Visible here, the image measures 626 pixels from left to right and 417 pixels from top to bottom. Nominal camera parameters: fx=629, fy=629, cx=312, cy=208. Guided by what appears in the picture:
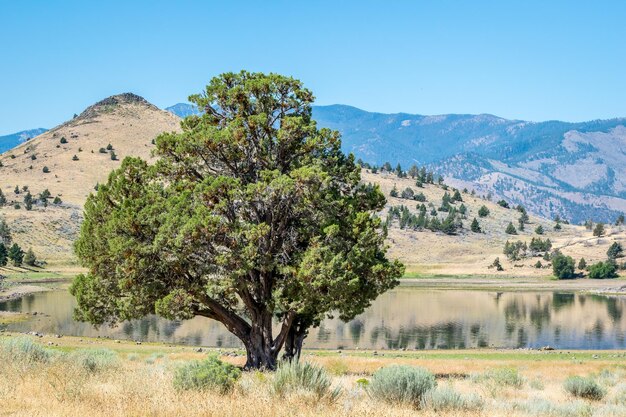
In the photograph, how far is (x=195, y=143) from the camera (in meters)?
21.5

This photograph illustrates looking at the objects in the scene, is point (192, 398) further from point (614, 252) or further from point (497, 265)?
point (614, 252)

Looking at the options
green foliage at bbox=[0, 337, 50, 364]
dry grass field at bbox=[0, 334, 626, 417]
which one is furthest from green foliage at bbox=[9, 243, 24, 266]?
green foliage at bbox=[0, 337, 50, 364]

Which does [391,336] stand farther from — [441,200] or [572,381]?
[441,200]

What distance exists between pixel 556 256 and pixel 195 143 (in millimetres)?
100739

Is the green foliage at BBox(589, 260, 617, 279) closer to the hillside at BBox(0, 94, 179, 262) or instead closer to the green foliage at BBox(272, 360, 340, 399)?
the hillside at BBox(0, 94, 179, 262)

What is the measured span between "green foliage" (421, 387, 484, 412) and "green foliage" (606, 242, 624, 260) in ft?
360

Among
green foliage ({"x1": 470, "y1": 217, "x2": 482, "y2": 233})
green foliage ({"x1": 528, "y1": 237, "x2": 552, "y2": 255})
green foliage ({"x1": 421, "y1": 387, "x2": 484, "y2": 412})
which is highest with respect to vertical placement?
green foliage ({"x1": 470, "y1": 217, "x2": 482, "y2": 233})

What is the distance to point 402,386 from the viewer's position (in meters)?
13.6

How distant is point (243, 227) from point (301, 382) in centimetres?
872

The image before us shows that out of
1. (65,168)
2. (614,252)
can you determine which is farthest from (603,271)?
(65,168)

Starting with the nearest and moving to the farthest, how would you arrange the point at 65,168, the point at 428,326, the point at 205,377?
the point at 205,377, the point at 428,326, the point at 65,168

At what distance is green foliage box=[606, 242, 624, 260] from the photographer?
112 m

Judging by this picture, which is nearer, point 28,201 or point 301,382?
point 301,382

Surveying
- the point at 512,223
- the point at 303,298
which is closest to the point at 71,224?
the point at 512,223
